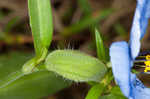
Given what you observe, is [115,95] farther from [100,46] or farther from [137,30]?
[137,30]

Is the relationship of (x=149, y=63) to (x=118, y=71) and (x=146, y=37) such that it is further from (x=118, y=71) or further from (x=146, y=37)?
(x=146, y=37)

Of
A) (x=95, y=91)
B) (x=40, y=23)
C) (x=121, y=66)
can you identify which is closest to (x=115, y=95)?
(x=95, y=91)

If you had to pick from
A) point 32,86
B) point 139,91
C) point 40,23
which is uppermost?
point 40,23

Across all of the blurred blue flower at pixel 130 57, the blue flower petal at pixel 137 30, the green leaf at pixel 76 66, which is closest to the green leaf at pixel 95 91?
the green leaf at pixel 76 66

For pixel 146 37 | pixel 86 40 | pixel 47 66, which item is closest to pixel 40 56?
pixel 47 66

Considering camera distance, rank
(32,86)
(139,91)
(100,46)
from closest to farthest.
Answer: (139,91), (100,46), (32,86)

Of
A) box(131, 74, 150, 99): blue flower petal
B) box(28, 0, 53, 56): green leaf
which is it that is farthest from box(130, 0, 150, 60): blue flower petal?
box(28, 0, 53, 56): green leaf

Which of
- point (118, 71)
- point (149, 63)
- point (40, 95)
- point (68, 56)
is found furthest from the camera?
point (40, 95)
